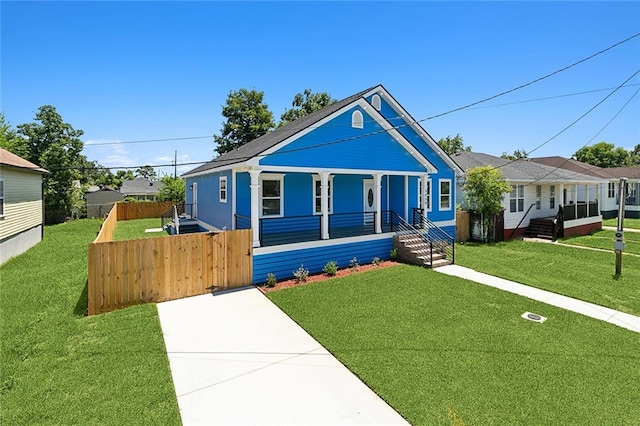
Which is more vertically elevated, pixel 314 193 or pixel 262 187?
pixel 262 187

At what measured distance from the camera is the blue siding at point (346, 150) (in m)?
10.6

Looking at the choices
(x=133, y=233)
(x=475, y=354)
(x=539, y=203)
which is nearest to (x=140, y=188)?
(x=133, y=233)

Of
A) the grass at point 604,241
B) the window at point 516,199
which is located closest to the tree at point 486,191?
the window at point 516,199

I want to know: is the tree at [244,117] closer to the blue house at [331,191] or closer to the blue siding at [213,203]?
the blue siding at [213,203]

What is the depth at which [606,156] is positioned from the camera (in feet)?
192

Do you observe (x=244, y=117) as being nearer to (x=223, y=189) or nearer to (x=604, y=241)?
(x=223, y=189)

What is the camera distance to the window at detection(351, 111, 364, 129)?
11642 mm

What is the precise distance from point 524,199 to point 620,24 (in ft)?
36.2

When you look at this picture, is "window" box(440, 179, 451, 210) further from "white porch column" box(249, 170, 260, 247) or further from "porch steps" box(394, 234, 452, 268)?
"white porch column" box(249, 170, 260, 247)

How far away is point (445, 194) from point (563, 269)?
6.56 metres

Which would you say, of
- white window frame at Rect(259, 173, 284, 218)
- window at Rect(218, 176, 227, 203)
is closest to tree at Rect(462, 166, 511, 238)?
white window frame at Rect(259, 173, 284, 218)

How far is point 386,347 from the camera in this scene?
5.43 meters

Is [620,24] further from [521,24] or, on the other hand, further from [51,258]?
[51,258]

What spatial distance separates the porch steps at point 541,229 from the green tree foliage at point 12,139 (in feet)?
152
